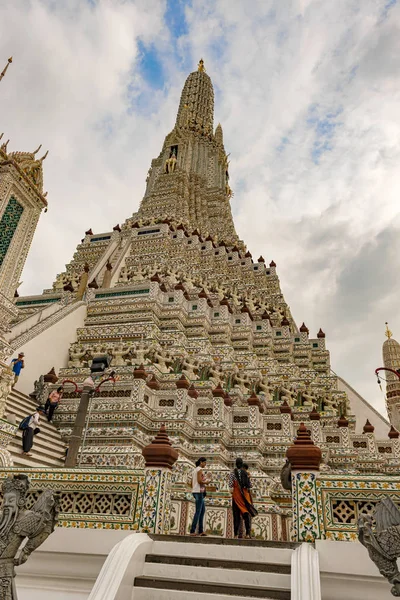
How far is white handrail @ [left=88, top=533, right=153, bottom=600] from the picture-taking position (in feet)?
13.6

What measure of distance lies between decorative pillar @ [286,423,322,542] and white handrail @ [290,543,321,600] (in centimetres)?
30

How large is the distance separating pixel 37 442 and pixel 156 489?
20.8 feet

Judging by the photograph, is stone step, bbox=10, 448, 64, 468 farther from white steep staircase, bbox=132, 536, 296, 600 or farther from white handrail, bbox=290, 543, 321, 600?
white handrail, bbox=290, 543, 321, 600

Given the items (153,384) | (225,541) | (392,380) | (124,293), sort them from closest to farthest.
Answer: (225,541)
(153,384)
(124,293)
(392,380)

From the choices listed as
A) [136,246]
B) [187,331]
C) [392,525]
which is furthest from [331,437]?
[136,246]

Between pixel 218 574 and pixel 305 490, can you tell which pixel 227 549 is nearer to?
pixel 218 574

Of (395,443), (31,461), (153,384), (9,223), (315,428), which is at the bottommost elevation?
(31,461)

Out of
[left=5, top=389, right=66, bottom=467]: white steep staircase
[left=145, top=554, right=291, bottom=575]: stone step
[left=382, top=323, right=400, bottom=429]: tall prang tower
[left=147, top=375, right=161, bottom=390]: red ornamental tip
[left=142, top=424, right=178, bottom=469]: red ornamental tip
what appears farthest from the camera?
[left=382, top=323, right=400, bottom=429]: tall prang tower

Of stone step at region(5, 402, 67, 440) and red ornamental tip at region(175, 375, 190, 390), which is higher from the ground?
red ornamental tip at region(175, 375, 190, 390)

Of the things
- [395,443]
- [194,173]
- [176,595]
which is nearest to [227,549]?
[176,595]

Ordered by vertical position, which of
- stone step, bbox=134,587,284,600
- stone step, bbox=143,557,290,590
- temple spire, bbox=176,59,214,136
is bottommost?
stone step, bbox=134,587,284,600

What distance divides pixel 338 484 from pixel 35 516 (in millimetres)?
3107

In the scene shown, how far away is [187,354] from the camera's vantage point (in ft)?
50.0

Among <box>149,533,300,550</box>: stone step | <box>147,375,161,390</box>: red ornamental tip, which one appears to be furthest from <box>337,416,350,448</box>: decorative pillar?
<box>149,533,300,550</box>: stone step
